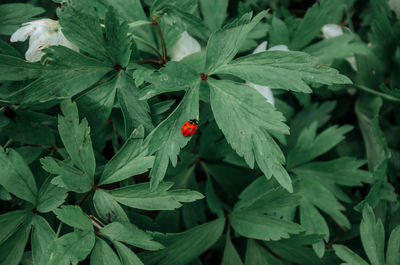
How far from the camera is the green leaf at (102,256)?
1.00 meters

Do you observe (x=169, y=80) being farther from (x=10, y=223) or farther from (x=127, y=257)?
(x=10, y=223)

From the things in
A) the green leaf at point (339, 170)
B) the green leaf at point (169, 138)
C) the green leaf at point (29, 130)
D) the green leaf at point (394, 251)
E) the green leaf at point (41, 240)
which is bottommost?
the green leaf at point (394, 251)

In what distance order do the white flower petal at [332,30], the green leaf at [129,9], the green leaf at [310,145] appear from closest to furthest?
the green leaf at [129,9], the green leaf at [310,145], the white flower petal at [332,30]

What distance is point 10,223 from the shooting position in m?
1.04

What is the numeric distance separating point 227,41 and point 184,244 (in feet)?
2.31

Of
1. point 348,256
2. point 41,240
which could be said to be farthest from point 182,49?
point 348,256

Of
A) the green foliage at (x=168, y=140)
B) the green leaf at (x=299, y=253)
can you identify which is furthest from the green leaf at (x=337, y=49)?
the green leaf at (x=299, y=253)

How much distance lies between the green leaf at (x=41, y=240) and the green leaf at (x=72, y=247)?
6 cm

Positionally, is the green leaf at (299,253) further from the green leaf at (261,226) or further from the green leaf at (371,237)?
the green leaf at (371,237)

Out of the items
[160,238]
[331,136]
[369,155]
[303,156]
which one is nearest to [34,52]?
[160,238]

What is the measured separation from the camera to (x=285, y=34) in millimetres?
1448

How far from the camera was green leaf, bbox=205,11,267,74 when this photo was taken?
104 cm

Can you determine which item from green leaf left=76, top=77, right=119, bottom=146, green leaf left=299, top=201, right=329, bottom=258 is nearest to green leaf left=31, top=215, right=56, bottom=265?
green leaf left=76, top=77, right=119, bottom=146

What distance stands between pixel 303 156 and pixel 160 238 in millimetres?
670
